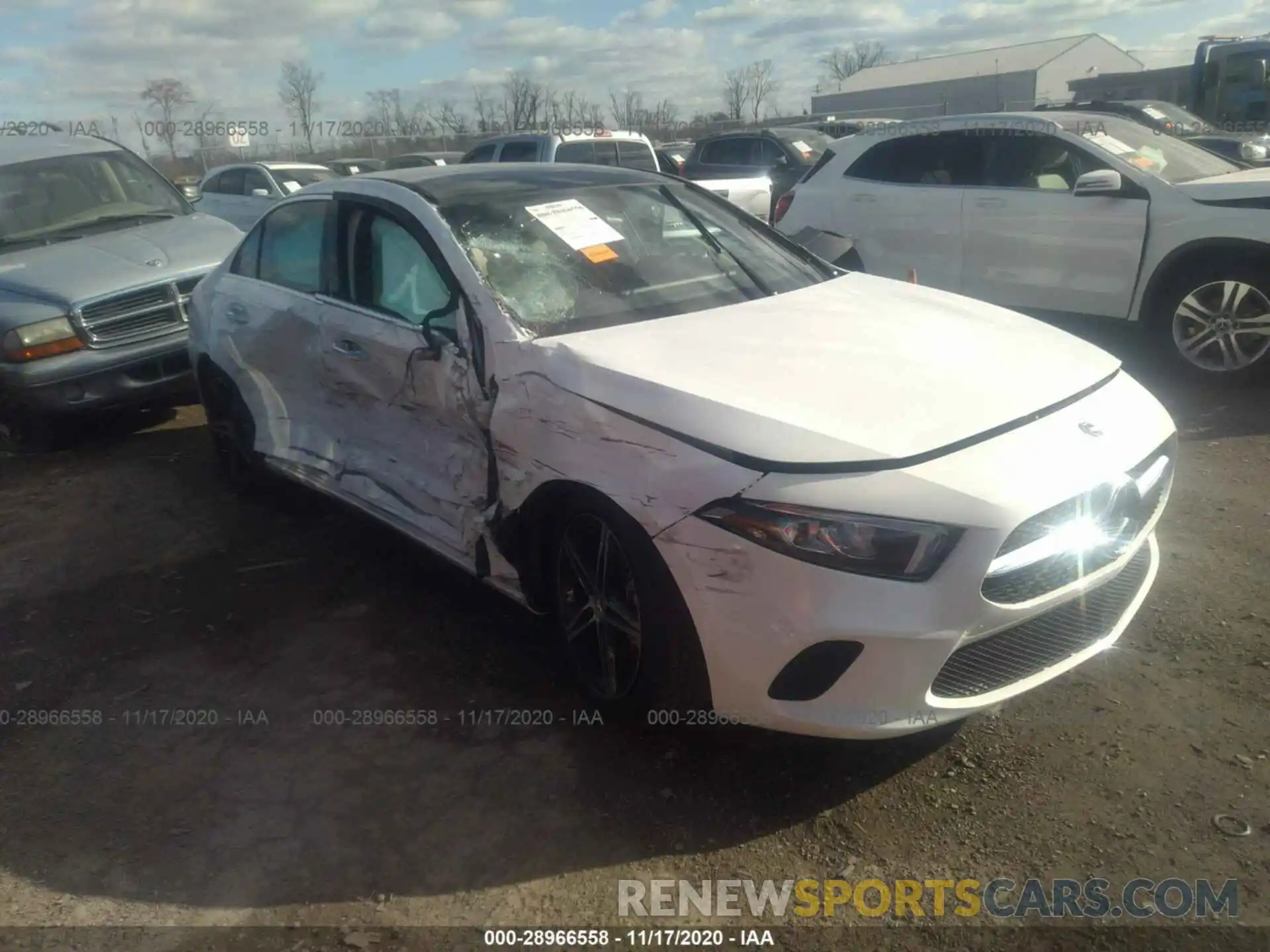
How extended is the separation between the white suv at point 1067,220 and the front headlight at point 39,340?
437 centimetres

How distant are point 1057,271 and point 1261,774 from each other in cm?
468

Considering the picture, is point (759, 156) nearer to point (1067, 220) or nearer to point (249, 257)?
point (1067, 220)

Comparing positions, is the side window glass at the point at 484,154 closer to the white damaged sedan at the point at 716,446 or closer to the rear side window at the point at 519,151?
the rear side window at the point at 519,151

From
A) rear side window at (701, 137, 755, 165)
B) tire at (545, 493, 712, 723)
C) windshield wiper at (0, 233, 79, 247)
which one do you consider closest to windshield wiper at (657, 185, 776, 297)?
tire at (545, 493, 712, 723)

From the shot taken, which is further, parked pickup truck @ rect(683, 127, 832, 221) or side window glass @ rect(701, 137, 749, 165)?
side window glass @ rect(701, 137, 749, 165)

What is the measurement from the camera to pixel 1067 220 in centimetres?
663

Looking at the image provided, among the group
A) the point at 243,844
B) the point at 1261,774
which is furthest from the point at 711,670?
the point at 1261,774

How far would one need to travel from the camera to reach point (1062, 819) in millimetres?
2641

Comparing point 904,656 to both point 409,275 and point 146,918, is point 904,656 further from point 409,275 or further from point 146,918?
point 409,275

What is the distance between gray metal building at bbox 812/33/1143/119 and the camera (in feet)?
179

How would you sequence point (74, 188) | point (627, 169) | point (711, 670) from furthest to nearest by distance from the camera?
point (74, 188) → point (627, 169) → point (711, 670)

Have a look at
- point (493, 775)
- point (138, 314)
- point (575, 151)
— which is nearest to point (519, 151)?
point (575, 151)

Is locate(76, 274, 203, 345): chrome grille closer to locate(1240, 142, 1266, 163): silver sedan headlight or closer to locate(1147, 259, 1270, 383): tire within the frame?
locate(1147, 259, 1270, 383): tire

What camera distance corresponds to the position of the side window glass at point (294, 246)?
4.30 m
